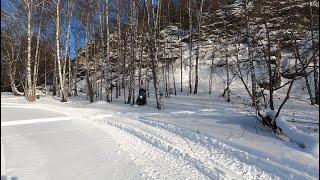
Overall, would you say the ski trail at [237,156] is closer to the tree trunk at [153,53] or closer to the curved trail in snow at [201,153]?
the curved trail in snow at [201,153]

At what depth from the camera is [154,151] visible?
910 centimetres

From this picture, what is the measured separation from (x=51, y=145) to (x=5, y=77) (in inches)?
1355

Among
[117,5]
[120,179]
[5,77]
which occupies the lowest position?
[120,179]

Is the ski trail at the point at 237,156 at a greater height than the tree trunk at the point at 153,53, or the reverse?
the tree trunk at the point at 153,53

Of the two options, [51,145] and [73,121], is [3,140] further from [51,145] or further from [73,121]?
[73,121]

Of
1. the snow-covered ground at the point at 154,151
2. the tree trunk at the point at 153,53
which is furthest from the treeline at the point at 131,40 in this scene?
the snow-covered ground at the point at 154,151

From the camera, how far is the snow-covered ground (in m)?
7.57

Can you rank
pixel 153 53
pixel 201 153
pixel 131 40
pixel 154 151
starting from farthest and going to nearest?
pixel 131 40
pixel 153 53
pixel 154 151
pixel 201 153

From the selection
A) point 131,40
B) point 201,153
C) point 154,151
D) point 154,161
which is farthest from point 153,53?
point 154,161

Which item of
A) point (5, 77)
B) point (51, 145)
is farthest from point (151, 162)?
point (5, 77)

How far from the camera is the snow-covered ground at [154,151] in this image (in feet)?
24.8

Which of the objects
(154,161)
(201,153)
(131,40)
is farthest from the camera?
(131,40)

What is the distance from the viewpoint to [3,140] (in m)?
10.7

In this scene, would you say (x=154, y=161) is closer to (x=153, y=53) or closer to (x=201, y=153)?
(x=201, y=153)
